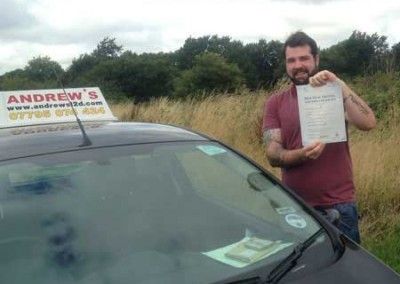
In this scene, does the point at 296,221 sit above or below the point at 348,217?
above

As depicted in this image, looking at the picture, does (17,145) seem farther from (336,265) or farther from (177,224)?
(336,265)

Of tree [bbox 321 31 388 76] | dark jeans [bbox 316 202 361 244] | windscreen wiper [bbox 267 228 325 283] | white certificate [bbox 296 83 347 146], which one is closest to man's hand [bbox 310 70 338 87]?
white certificate [bbox 296 83 347 146]

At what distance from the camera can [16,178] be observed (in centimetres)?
243

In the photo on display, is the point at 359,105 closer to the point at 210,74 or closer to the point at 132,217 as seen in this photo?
the point at 132,217

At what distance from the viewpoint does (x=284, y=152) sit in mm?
3309

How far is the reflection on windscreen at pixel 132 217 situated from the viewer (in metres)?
2.16

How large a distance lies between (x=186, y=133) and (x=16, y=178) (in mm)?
846

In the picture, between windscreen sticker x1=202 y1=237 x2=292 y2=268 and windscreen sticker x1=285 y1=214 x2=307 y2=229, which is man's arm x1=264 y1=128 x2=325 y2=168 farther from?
windscreen sticker x1=202 y1=237 x2=292 y2=268

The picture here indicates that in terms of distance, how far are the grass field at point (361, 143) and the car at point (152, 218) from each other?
2.14m

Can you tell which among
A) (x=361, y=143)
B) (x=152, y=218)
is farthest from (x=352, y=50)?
(x=152, y=218)

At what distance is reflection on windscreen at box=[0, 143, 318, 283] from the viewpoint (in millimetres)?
2164

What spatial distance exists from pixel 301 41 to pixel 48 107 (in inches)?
57.5

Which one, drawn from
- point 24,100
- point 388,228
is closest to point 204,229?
point 24,100

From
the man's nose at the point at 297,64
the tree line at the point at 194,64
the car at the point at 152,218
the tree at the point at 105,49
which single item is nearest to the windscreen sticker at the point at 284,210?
the car at the point at 152,218
